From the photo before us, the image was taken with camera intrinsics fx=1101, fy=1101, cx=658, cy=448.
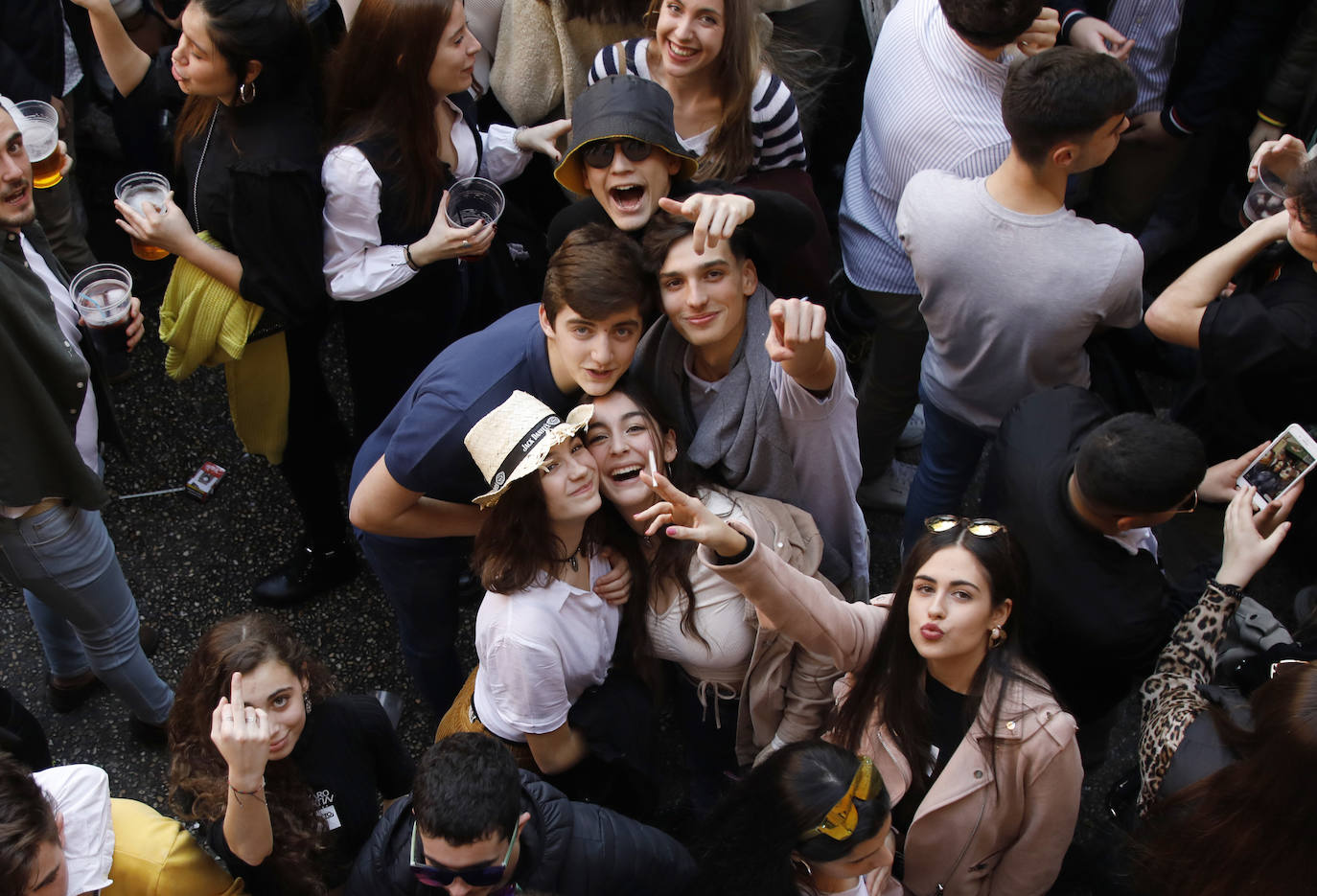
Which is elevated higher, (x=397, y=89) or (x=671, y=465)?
(x=397, y=89)

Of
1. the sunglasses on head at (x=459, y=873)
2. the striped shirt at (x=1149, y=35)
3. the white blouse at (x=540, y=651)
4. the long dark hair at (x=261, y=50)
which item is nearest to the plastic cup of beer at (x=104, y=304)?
the long dark hair at (x=261, y=50)

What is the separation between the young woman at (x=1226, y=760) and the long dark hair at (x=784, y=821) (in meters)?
0.65

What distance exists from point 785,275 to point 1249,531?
1.40 metres

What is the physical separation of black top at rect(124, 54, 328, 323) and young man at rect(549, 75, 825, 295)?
776 millimetres

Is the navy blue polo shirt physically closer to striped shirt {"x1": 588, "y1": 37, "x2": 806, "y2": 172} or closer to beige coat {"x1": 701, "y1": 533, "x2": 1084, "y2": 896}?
beige coat {"x1": 701, "y1": 533, "x2": 1084, "y2": 896}

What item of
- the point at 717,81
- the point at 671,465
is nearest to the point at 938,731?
the point at 671,465

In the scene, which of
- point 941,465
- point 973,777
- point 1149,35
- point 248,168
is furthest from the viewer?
point 1149,35

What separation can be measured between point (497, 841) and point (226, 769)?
76 centimetres

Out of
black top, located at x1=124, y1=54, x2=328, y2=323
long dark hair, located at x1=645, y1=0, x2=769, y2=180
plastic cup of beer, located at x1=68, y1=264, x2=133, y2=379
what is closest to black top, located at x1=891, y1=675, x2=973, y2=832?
long dark hair, located at x1=645, y1=0, x2=769, y2=180

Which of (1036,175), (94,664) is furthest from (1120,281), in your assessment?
(94,664)

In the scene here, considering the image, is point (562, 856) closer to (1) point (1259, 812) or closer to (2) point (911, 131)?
(1) point (1259, 812)

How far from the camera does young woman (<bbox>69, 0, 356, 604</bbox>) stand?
3031 millimetres

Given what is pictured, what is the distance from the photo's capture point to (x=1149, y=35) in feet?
13.4

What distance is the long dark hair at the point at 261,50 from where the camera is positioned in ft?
9.81
